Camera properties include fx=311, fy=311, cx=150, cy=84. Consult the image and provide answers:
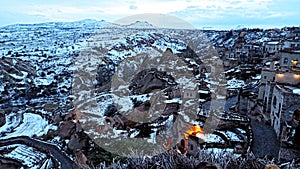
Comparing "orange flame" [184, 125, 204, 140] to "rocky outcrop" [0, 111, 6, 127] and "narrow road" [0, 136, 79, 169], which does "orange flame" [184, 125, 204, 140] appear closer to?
"narrow road" [0, 136, 79, 169]

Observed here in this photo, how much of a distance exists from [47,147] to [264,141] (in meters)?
13.4

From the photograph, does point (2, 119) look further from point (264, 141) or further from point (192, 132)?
point (264, 141)

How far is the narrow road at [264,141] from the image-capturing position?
10.2 meters

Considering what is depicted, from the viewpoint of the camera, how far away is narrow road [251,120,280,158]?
10.2 metres

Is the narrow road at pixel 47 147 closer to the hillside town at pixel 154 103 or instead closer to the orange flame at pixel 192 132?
the hillside town at pixel 154 103

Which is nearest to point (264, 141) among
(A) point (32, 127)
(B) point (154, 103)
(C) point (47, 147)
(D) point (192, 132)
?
(D) point (192, 132)

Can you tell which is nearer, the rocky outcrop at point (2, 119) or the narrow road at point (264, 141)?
the narrow road at point (264, 141)

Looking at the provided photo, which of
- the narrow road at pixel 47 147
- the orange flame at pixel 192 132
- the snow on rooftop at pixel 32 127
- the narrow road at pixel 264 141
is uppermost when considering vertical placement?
the orange flame at pixel 192 132

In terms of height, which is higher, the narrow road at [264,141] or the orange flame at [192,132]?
the orange flame at [192,132]

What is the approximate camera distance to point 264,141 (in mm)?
11211

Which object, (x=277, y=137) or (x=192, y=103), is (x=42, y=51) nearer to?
(x=192, y=103)

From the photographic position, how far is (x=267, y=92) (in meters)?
14.6

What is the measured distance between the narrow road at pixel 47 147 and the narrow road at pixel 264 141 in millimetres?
8777

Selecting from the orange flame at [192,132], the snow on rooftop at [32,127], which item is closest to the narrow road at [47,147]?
the snow on rooftop at [32,127]
